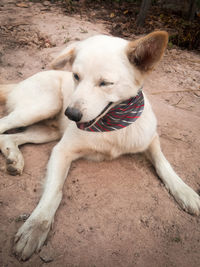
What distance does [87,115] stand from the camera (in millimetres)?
1617

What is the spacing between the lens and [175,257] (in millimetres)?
1589

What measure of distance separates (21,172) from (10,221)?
20.9 inches

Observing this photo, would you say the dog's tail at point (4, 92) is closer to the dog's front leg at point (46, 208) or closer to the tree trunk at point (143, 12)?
the dog's front leg at point (46, 208)

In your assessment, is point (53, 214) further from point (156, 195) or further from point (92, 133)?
point (156, 195)

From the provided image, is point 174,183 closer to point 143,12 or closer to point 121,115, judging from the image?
point 121,115

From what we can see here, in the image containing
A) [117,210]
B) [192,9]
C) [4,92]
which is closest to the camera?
[117,210]

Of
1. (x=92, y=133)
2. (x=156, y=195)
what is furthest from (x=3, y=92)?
(x=156, y=195)

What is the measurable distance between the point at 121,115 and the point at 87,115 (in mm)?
454

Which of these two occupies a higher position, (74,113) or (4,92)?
(74,113)

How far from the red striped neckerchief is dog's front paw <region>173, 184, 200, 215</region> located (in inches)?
32.7

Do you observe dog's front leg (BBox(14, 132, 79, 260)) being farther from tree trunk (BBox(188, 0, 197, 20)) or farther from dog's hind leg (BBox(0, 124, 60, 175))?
tree trunk (BBox(188, 0, 197, 20))

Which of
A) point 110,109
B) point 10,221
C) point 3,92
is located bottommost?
point 10,221

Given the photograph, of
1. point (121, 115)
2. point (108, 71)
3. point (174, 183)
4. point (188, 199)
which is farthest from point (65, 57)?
point (188, 199)

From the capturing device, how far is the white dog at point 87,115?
5.36 feet
